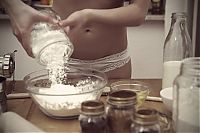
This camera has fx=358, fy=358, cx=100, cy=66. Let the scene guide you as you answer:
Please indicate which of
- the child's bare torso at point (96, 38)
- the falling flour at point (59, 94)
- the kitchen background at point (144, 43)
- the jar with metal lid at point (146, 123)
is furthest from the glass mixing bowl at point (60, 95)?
the kitchen background at point (144, 43)

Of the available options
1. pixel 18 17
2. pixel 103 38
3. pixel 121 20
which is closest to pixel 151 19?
pixel 103 38

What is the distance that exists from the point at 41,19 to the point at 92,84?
22 centimetres

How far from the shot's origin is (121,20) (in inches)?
45.6

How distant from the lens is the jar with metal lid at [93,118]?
0.70m

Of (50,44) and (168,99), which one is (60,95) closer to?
(50,44)

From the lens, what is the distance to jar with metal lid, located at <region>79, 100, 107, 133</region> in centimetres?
70

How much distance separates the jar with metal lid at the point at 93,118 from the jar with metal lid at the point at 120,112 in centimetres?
2

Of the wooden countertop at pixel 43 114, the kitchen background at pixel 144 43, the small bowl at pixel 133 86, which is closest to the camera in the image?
the wooden countertop at pixel 43 114

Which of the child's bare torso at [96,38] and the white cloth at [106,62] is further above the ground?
the child's bare torso at [96,38]

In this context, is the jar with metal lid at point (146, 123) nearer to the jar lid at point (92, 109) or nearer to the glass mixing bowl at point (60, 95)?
the jar lid at point (92, 109)

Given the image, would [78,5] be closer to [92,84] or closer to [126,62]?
[126,62]

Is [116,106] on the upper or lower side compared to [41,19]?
lower

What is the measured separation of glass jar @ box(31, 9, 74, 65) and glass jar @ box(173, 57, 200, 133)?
1.04 feet

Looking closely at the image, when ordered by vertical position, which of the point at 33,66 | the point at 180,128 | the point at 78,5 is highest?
the point at 78,5
